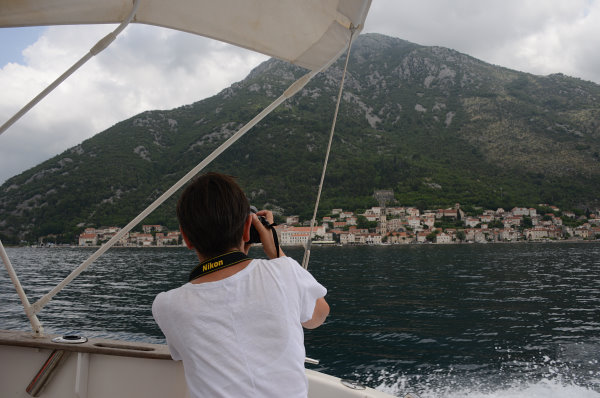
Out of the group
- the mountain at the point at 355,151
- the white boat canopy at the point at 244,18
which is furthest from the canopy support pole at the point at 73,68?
the mountain at the point at 355,151

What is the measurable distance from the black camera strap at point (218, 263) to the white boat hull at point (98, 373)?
47.2 inches

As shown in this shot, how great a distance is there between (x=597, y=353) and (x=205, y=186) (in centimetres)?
1140

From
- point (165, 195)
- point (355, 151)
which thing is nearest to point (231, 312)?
point (165, 195)

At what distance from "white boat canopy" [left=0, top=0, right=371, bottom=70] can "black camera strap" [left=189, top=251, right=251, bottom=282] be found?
4.11 feet

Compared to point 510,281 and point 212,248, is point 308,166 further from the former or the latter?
point 212,248

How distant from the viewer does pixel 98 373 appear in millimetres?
1799

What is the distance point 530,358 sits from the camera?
29.8ft

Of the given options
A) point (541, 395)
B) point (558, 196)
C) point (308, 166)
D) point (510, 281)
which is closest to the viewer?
point (541, 395)

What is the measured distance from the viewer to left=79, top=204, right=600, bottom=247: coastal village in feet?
214

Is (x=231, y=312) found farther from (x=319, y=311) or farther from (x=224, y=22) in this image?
(x=224, y=22)

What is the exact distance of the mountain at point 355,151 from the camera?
211ft

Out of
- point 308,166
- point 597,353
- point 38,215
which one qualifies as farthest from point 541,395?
point 308,166

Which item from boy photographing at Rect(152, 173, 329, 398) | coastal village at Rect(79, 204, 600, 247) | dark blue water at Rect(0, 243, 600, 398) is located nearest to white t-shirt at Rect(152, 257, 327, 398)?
boy photographing at Rect(152, 173, 329, 398)

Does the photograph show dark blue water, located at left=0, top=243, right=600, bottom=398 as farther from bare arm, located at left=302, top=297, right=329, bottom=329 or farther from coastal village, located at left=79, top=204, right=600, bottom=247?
coastal village, located at left=79, top=204, right=600, bottom=247
